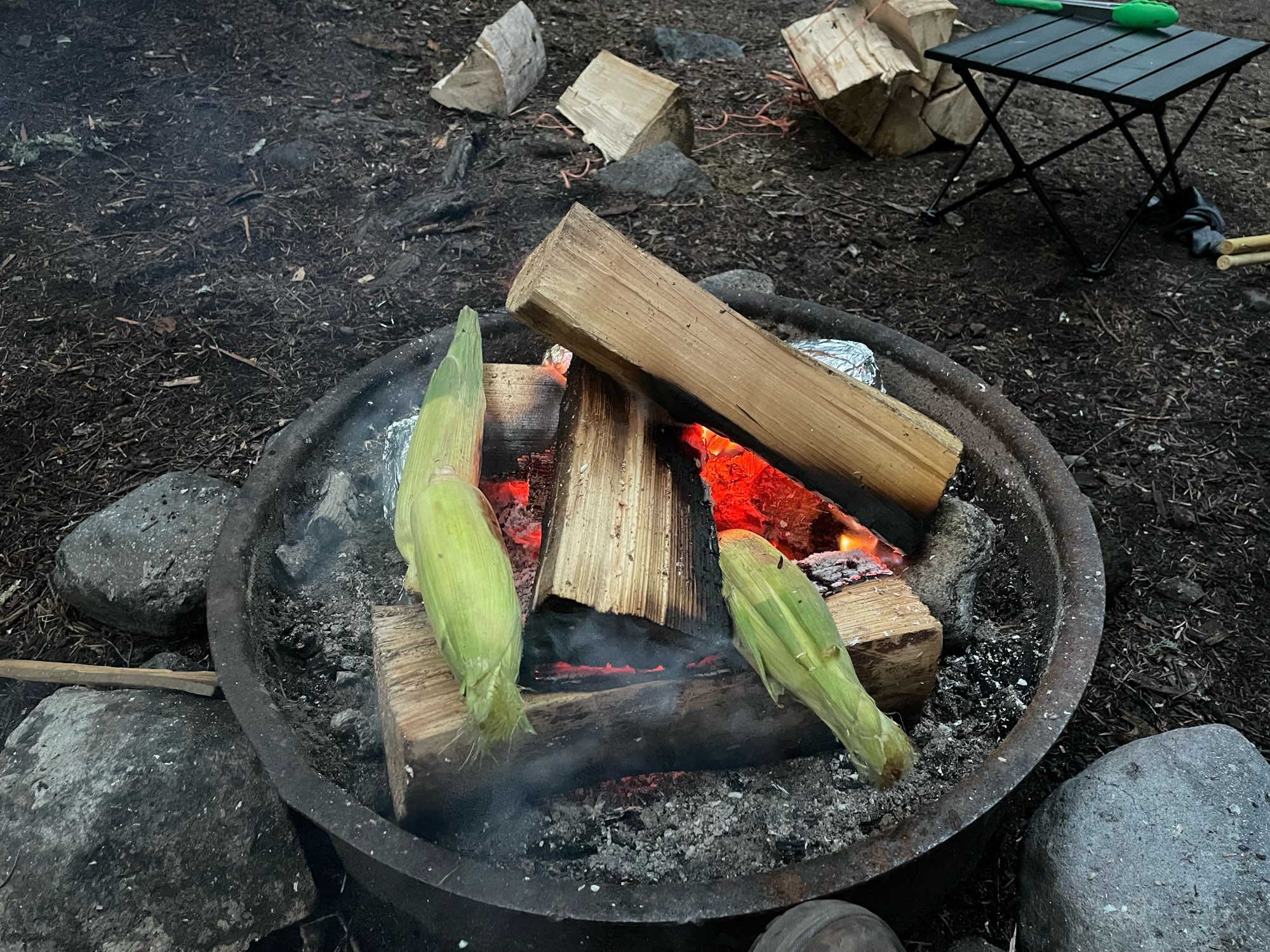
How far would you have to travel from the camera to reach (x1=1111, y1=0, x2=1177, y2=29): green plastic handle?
12.2 feet

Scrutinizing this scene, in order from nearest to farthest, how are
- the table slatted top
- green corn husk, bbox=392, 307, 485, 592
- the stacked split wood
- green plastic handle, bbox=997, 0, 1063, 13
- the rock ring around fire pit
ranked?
the rock ring around fire pit < green corn husk, bbox=392, 307, 485, 592 < the table slatted top < green plastic handle, bbox=997, 0, 1063, 13 < the stacked split wood

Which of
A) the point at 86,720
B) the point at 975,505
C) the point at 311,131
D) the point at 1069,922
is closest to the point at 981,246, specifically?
the point at 975,505

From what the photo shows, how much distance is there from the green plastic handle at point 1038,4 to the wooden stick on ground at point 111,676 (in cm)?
416

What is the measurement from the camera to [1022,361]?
3.40m

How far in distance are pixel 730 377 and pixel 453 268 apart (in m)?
2.14

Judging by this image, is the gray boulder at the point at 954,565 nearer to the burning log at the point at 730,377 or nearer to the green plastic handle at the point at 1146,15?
the burning log at the point at 730,377

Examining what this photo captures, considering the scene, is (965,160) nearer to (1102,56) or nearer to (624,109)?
(1102,56)

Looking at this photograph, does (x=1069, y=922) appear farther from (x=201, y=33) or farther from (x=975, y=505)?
(x=201, y=33)

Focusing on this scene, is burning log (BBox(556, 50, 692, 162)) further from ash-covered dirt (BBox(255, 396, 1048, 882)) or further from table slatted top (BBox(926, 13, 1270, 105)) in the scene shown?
ash-covered dirt (BBox(255, 396, 1048, 882))

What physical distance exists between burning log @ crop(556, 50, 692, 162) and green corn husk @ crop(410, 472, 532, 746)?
329 cm

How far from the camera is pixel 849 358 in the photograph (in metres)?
2.34

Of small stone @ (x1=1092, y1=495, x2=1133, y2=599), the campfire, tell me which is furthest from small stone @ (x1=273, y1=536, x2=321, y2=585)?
small stone @ (x1=1092, y1=495, x2=1133, y2=599)

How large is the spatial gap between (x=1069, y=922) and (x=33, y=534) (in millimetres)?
3087

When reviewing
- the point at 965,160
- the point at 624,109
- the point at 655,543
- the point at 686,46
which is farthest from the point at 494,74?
the point at 655,543
